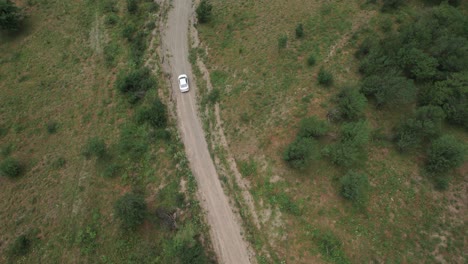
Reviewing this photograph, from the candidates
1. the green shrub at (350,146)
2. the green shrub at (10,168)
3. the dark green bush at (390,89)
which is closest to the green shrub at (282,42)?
the dark green bush at (390,89)

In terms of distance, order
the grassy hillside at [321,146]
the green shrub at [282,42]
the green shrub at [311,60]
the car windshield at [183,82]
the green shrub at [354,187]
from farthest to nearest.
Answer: the green shrub at [282,42] < the car windshield at [183,82] < the green shrub at [311,60] < the green shrub at [354,187] < the grassy hillside at [321,146]

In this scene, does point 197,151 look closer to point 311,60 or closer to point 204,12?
point 311,60


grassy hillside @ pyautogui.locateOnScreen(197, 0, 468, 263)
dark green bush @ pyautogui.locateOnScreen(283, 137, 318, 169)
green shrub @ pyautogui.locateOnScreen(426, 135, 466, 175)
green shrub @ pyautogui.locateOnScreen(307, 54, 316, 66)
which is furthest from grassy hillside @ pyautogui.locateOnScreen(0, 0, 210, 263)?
green shrub @ pyautogui.locateOnScreen(426, 135, 466, 175)

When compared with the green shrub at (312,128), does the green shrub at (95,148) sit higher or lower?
lower

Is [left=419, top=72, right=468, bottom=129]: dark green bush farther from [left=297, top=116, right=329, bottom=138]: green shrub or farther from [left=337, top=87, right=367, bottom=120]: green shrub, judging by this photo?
[left=297, top=116, right=329, bottom=138]: green shrub

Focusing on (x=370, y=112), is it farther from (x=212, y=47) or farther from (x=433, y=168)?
(x=212, y=47)

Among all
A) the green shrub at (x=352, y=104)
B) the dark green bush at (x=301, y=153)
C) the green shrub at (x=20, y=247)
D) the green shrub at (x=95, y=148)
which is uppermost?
the green shrub at (x=352, y=104)

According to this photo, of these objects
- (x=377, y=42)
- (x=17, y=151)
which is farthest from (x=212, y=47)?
(x=17, y=151)

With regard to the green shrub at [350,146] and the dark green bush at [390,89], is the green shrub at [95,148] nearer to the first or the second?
the green shrub at [350,146]
